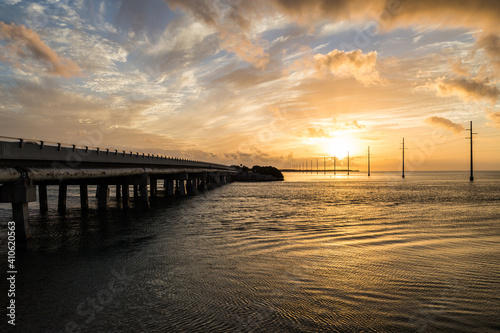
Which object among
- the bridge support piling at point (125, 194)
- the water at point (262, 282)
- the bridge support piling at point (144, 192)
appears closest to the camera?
the water at point (262, 282)

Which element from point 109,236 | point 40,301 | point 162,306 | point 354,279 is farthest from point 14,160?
point 354,279

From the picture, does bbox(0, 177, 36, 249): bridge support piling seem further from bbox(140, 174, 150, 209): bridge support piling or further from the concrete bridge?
bbox(140, 174, 150, 209): bridge support piling

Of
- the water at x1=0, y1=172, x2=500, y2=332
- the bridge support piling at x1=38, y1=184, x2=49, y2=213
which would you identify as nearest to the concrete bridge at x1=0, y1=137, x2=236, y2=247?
the bridge support piling at x1=38, y1=184, x2=49, y2=213

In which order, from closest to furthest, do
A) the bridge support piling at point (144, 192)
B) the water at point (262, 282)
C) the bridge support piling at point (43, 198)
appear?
the water at point (262, 282)
the bridge support piling at point (43, 198)
the bridge support piling at point (144, 192)

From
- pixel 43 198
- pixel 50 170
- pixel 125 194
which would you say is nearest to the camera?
pixel 50 170

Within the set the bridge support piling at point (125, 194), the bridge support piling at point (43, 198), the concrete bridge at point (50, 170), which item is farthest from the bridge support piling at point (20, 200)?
the bridge support piling at point (125, 194)

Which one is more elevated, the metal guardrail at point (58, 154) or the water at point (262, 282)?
the metal guardrail at point (58, 154)

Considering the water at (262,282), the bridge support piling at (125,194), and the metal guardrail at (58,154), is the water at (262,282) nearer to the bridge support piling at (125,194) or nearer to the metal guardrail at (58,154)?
the metal guardrail at (58,154)

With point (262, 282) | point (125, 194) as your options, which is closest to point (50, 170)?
point (262, 282)

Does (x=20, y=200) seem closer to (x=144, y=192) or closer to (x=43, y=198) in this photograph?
(x=144, y=192)

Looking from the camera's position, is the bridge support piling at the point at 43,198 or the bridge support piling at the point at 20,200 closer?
the bridge support piling at the point at 20,200

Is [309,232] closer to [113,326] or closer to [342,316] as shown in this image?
[342,316]

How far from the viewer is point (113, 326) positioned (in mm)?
8516

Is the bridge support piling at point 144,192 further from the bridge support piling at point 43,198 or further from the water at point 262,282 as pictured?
the water at point 262,282
